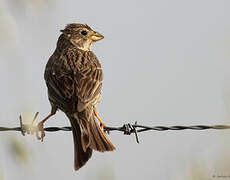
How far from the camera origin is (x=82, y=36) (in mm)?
6918

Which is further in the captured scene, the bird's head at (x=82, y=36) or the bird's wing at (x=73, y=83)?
the bird's head at (x=82, y=36)

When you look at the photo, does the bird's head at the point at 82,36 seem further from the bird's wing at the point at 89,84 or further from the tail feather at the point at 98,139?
the tail feather at the point at 98,139

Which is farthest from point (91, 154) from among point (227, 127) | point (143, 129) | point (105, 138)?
point (227, 127)

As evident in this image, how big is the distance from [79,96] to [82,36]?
225 cm

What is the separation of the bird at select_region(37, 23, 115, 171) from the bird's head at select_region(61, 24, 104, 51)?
44 centimetres

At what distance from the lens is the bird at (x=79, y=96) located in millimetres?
4523

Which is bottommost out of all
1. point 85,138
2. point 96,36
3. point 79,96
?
point 85,138

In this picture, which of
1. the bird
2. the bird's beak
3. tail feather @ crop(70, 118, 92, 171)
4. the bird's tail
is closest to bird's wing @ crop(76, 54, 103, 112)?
the bird

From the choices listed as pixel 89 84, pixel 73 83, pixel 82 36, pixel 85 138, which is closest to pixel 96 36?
pixel 82 36

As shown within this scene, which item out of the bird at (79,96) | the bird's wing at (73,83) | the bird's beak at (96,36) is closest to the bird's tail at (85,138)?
the bird at (79,96)

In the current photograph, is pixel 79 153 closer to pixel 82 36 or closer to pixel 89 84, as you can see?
pixel 89 84

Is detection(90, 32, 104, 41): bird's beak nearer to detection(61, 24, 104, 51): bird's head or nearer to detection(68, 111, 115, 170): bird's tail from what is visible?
detection(61, 24, 104, 51): bird's head

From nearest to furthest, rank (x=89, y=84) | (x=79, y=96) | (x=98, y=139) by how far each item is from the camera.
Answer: (x=98, y=139)
(x=79, y=96)
(x=89, y=84)

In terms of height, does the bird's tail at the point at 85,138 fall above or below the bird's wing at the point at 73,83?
below
